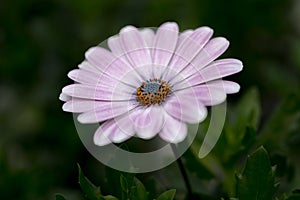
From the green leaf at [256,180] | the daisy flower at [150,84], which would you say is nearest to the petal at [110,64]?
the daisy flower at [150,84]

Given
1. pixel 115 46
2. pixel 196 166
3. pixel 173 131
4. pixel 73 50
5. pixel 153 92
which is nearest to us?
pixel 173 131

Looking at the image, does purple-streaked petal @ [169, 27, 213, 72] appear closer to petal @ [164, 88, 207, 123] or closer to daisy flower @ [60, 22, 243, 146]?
daisy flower @ [60, 22, 243, 146]

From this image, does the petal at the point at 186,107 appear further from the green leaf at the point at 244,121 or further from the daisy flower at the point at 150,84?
the green leaf at the point at 244,121

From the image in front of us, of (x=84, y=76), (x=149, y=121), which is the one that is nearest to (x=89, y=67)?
(x=84, y=76)

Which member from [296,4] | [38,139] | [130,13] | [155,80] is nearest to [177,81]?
[155,80]

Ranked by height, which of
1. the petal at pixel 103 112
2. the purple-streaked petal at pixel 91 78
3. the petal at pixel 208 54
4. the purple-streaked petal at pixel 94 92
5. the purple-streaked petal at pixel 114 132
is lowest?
the purple-streaked petal at pixel 114 132

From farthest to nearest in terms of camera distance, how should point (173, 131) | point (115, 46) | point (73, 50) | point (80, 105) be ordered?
point (73, 50) → point (115, 46) → point (80, 105) → point (173, 131)

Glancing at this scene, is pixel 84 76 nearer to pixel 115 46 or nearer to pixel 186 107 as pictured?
pixel 115 46

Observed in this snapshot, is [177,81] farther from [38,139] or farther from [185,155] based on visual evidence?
[38,139]
